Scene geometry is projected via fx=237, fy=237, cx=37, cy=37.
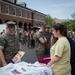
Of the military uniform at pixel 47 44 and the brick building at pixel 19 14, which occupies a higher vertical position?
the brick building at pixel 19 14

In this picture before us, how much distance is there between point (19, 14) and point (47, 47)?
46.2 m

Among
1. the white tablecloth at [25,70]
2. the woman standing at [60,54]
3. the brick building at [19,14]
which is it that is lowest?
the white tablecloth at [25,70]

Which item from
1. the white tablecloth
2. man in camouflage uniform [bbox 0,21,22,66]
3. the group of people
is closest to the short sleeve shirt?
the group of people

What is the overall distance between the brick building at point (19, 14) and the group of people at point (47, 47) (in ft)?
121

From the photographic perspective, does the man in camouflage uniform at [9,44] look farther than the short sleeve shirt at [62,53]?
Yes

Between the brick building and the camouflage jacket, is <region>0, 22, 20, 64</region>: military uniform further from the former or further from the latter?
the brick building

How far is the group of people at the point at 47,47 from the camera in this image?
405 centimetres

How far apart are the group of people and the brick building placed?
121 ft

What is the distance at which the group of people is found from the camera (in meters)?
4.05

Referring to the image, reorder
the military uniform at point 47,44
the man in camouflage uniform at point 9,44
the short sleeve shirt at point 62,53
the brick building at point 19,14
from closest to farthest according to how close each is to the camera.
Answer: the short sleeve shirt at point 62,53, the man in camouflage uniform at point 9,44, the military uniform at point 47,44, the brick building at point 19,14

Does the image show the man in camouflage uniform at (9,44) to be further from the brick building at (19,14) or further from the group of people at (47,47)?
the brick building at (19,14)

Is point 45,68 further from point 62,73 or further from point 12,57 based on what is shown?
point 12,57

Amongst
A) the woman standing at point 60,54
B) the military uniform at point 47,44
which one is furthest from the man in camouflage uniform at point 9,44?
the military uniform at point 47,44

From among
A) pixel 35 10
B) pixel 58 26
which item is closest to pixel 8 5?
pixel 35 10
